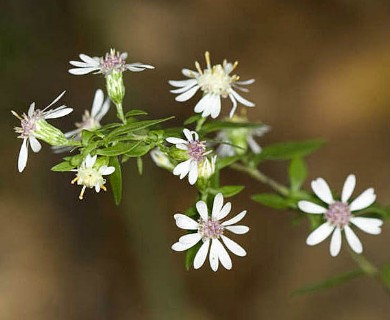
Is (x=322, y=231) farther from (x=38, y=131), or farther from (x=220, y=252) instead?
(x=38, y=131)

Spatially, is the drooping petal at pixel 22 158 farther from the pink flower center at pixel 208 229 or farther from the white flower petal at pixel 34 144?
the pink flower center at pixel 208 229

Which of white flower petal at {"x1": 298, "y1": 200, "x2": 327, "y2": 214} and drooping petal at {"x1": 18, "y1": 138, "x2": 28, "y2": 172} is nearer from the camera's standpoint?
drooping petal at {"x1": 18, "y1": 138, "x2": 28, "y2": 172}

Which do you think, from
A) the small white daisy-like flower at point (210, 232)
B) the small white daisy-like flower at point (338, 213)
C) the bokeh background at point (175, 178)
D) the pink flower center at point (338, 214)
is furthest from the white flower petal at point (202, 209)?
the bokeh background at point (175, 178)

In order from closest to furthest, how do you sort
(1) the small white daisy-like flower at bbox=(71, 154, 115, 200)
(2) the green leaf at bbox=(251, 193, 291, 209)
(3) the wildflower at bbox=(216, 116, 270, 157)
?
(1) the small white daisy-like flower at bbox=(71, 154, 115, 200) → (2) the green leaf at bbox=(251, 193, 291, 209) → (3) the wildflower at bbox=(216, 116, 270, 157)

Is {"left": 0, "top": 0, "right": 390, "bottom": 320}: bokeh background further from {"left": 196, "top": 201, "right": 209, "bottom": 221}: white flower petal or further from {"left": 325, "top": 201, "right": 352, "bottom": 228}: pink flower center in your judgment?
{"left": 196, "top": 201, "right": 209, "bottom": 221}: white flower petal

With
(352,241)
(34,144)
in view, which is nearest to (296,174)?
(352,241)

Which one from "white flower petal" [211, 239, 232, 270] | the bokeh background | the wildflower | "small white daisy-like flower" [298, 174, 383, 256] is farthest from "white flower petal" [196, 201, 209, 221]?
the bokeh background

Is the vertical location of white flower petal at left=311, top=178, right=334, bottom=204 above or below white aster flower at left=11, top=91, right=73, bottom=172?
below
